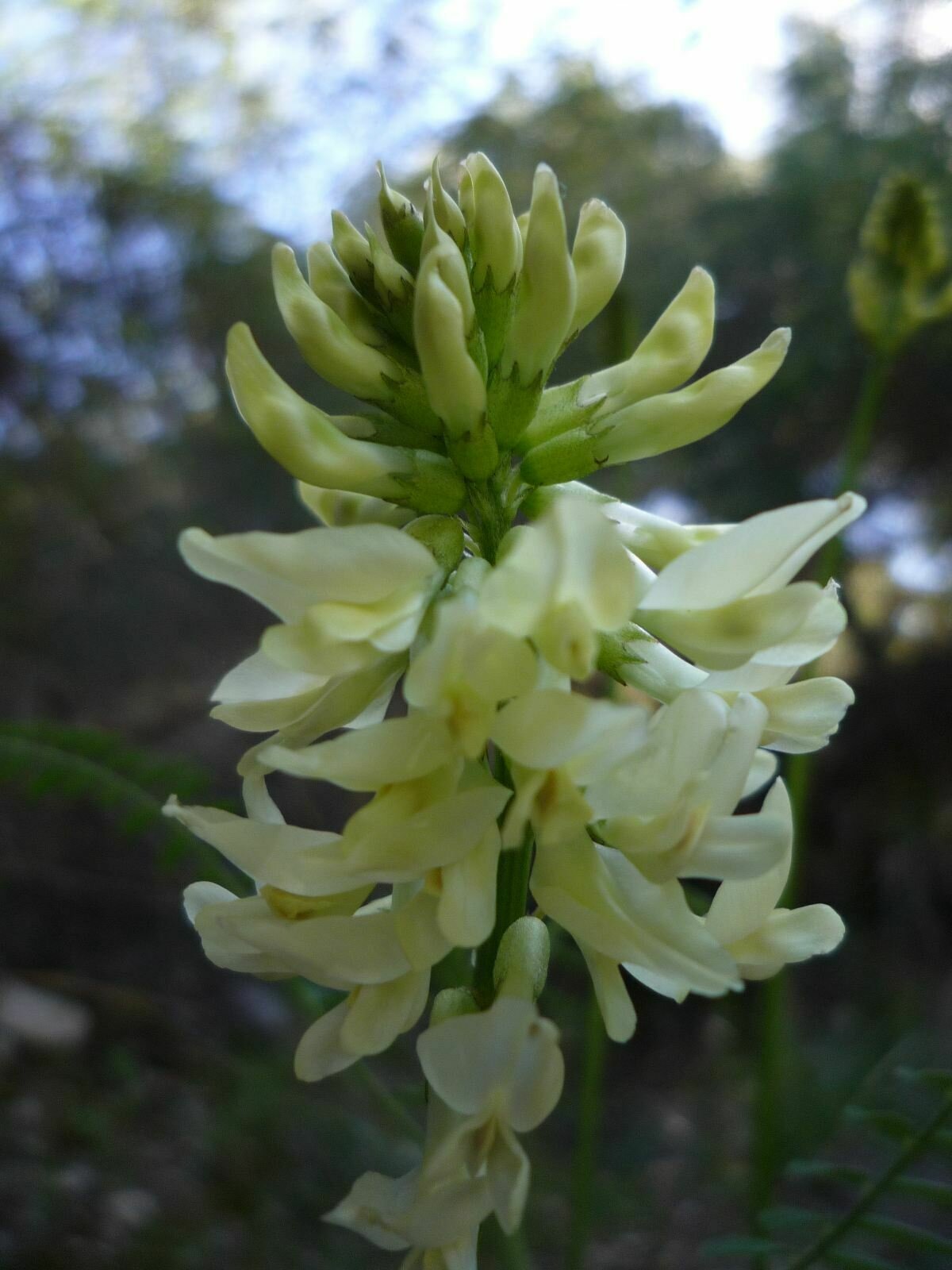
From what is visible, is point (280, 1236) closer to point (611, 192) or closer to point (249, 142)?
point (611, 192)

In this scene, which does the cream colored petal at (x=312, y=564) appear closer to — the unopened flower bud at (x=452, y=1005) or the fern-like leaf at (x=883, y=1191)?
the unopened flower bud at (x=452, y=1005)

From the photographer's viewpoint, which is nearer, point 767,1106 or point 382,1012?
point 382,1012

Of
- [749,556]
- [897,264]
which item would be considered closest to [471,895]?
[749,556]

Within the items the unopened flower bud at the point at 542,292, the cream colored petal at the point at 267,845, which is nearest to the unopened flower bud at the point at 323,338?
the unopened flower bud at the point at 542,292

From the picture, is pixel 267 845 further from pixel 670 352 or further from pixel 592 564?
pixel 670 352

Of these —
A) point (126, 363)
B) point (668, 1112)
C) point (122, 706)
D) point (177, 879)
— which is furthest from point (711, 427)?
point (126, 363)
